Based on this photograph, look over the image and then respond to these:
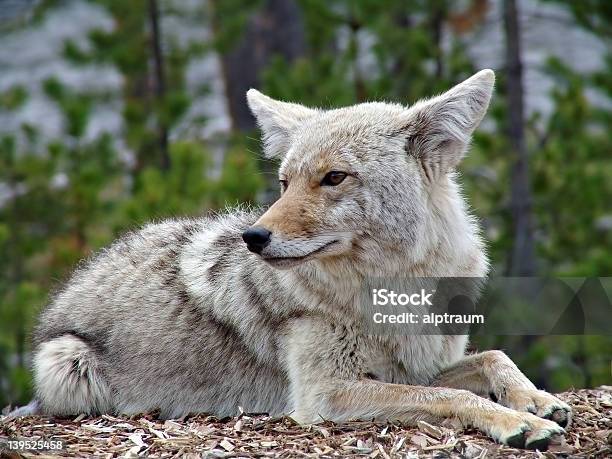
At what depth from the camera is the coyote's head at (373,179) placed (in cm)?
531

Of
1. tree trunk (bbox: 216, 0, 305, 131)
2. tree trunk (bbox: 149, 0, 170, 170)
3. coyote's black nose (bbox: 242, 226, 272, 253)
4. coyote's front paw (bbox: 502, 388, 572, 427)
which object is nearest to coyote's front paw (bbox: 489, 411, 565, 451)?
coyote's front paw (bbox: 502, 388, 572, 427)

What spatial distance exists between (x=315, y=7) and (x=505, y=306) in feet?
23.6

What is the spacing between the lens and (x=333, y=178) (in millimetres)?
5480

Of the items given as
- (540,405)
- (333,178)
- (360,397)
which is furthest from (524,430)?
(333,178)

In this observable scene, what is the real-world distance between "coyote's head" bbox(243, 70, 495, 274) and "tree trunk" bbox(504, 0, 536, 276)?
632 centimetres

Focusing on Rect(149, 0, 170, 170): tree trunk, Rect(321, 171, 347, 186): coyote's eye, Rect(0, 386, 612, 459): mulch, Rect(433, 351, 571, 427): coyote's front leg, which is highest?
Rect(149, 0, 170, 170): tree trunk

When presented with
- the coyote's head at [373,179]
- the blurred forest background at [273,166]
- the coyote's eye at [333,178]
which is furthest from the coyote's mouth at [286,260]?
the blurred forest background at [273,166]

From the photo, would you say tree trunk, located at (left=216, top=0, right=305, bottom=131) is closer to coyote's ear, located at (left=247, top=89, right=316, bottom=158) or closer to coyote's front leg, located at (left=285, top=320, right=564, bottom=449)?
coyote's ear, located at (left=247, top=89, right=316, bottom=158)

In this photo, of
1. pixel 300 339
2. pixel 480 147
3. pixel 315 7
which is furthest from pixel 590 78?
pixel 300 339

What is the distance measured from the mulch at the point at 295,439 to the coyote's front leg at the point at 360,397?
7cm

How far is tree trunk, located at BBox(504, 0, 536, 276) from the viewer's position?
11.8 meters

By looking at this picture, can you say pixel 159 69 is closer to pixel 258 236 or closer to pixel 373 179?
pixel 373 179

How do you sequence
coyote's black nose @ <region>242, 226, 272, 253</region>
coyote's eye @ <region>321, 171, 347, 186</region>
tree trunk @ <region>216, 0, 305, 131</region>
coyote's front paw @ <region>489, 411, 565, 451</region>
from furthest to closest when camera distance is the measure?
tree trunk @ <region>216, 0, 305, 131</region> < coyote's eye @ <region>321, 171, 347, 186</region> < coyote's black nose @ <region>242, 226, 272, 253</region> < coyote's front paw @ <region>489, 411, 565, 451</region>

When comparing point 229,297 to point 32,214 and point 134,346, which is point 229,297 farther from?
point 32,214
